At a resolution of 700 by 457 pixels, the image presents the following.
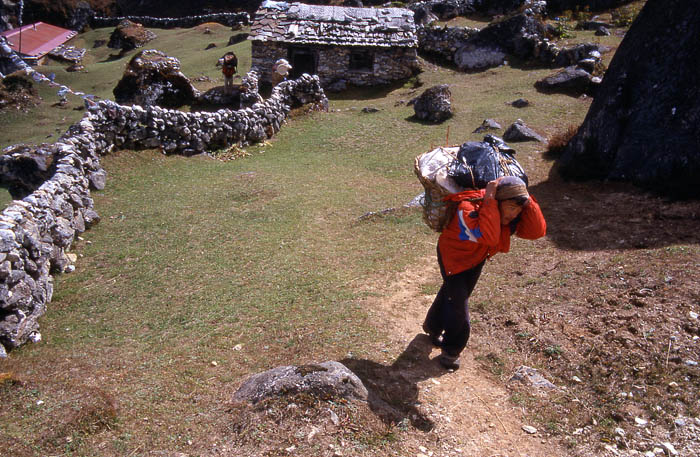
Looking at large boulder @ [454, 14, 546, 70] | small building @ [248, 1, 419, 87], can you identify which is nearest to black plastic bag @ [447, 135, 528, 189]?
small building @ [248, 1, 419, 87]

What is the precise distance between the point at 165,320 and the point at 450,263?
389cm

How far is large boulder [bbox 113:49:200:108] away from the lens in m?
17.0

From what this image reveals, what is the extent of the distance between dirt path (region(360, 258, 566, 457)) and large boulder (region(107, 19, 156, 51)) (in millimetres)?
33861

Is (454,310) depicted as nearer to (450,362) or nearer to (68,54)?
(450,362)

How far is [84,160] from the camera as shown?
10.6 m

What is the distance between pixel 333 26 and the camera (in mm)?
21453

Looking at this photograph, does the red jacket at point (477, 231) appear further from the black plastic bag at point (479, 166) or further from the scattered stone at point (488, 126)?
the scattered stone at point (488, 126)

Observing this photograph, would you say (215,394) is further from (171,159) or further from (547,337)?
(171,159)

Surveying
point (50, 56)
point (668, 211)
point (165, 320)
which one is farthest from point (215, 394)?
point (50, 56)

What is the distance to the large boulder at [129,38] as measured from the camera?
32094 millimetres

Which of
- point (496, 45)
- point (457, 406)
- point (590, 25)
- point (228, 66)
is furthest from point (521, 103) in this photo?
point (457, 406)

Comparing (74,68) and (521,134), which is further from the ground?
(521,134)

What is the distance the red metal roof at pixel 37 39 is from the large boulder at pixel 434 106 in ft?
35.1

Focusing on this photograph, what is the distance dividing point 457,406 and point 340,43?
19577 mm
